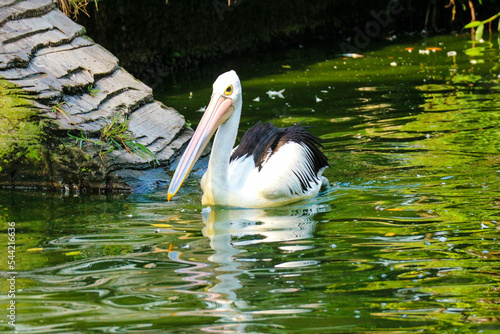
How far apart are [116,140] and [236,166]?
1148mm

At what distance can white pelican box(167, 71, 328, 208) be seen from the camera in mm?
5289

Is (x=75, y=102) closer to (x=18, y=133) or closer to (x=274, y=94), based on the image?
(x=18, y=133)

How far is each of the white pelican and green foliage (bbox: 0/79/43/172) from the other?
1.44 metres

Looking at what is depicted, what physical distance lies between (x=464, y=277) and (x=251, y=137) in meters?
2.63

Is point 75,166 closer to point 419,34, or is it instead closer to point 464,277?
point 464,277

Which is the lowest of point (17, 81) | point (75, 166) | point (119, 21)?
point (75, 166)

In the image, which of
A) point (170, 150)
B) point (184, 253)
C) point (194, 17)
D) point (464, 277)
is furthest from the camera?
point (194, 17)

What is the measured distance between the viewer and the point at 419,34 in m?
14.7

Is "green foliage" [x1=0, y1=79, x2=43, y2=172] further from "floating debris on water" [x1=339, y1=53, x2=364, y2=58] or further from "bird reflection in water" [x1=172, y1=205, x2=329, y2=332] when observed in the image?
"floating debris on water" [x1=339, y1=53, x2=364, y2=58]

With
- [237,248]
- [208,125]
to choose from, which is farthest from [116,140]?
[237,248]

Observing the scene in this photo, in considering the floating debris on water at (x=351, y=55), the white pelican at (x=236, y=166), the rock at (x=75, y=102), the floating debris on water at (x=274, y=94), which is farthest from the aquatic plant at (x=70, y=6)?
the floating debris on water at (x=351, y=55)

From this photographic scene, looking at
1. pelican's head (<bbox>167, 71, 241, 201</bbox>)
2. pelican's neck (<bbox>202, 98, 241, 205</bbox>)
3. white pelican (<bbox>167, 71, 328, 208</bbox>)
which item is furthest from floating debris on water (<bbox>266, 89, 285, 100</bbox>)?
pelican's neck (<bbox>202, 98, 241, 205</bbox>)

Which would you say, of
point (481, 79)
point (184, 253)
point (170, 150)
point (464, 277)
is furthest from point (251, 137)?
point (481, 79)

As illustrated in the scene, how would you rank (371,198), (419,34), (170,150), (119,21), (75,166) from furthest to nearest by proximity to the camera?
1. (419,34)
2. (119,21)
3. (170,150)
4. (75,166)
5. (371,198)
